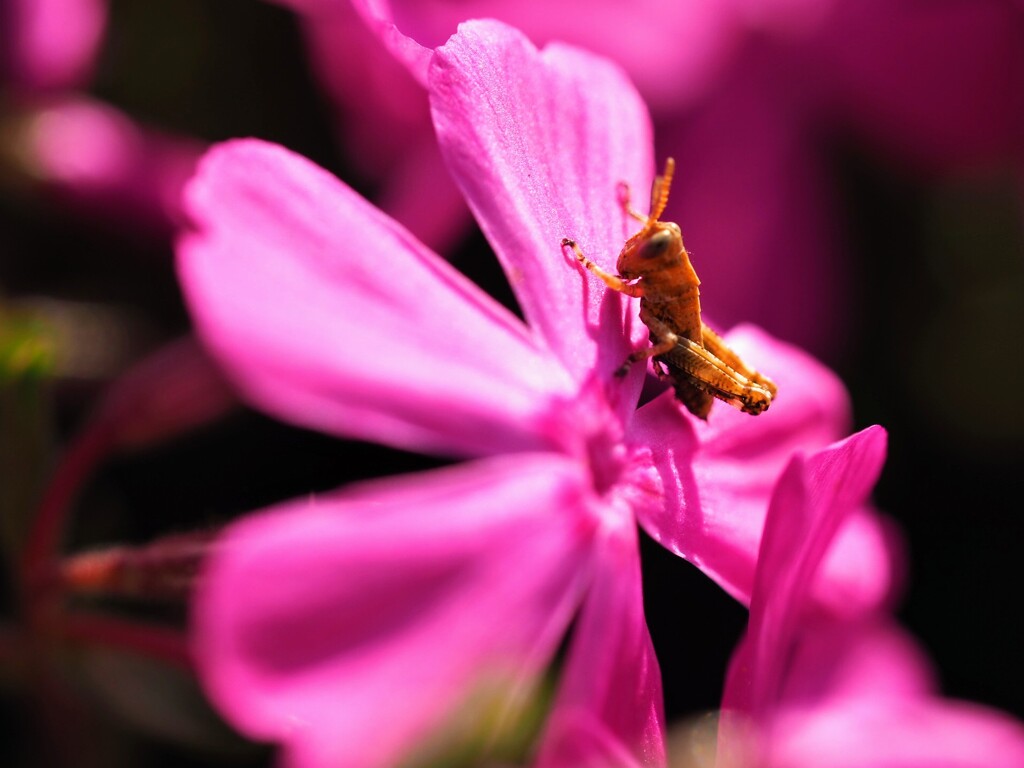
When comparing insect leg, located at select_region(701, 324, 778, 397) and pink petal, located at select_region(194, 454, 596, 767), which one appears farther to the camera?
insect leg, located at select_region(701, 324, 778, 397)

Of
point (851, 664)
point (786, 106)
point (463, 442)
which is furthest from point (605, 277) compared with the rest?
point (786, 106)

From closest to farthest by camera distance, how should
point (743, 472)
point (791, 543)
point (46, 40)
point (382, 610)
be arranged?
point (382, 610)
point (791, 543)
point (743, 472)
point (46, 40)

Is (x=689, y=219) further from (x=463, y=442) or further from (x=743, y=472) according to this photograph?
(x=463, y=442)

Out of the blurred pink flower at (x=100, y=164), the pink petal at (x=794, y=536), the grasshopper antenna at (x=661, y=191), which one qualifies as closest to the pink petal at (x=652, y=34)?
the blurred pink flower at (x=100, y=164)

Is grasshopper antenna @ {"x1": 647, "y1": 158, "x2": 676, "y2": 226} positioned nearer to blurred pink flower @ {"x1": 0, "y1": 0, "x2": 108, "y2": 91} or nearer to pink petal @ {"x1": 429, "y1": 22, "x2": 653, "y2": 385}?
Answer: pink petal @ {"x1": 429, "y1": 22, "x2": 653, "y2": 385}

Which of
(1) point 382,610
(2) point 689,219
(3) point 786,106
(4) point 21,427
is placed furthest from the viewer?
(3) point 786,106

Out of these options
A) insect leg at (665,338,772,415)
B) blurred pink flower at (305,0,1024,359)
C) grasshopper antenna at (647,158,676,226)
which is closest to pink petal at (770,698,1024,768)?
insect leg at (665,338,772,415)

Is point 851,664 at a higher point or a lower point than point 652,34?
lower
